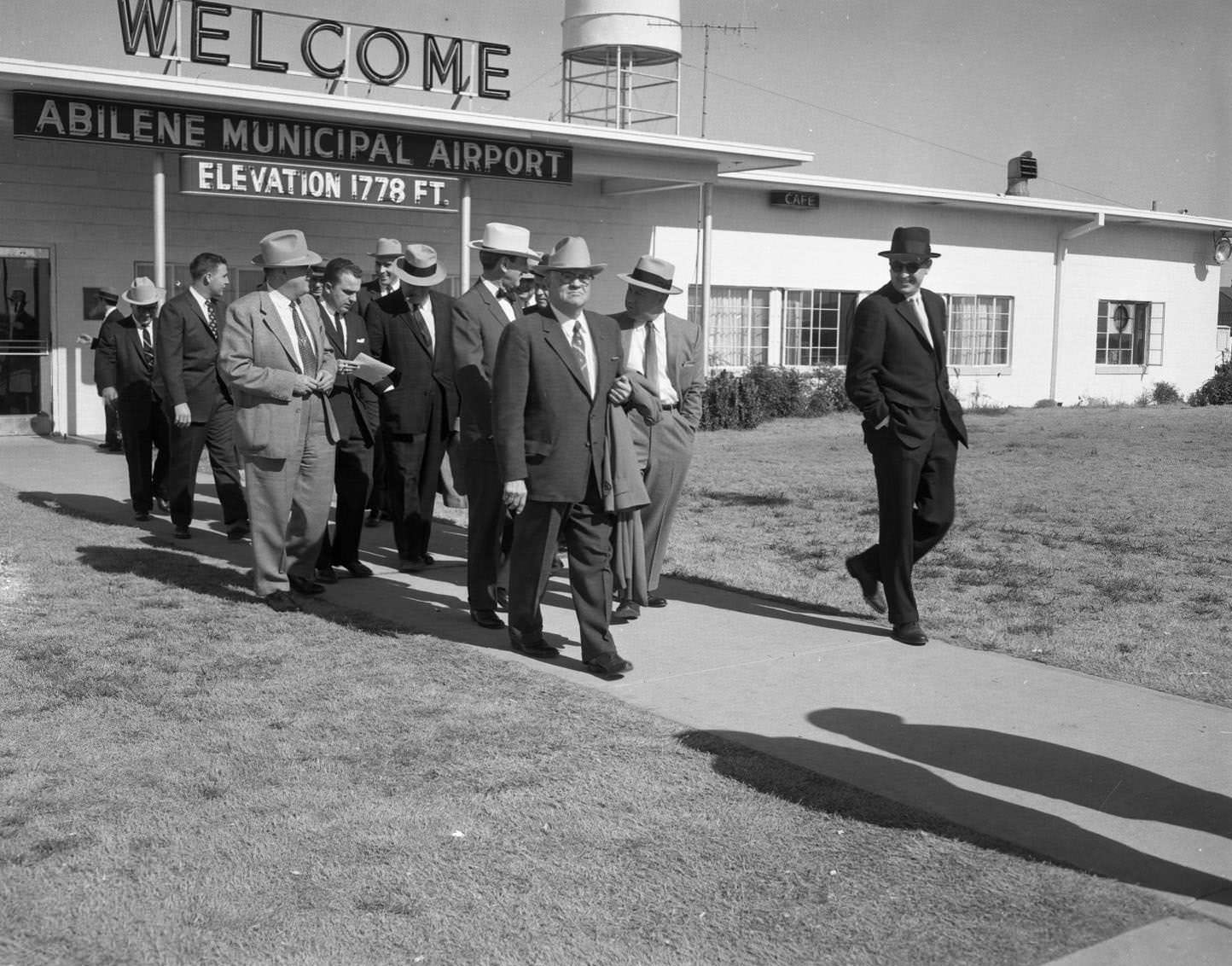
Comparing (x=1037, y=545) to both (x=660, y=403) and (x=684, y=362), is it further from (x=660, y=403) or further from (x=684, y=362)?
(x=660, y=403)

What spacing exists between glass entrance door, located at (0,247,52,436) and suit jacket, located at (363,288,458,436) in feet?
34.2

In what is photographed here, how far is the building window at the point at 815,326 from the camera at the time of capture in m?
24.7

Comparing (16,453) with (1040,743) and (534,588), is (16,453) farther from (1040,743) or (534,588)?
(1040,743)

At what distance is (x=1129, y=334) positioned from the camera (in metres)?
30.3

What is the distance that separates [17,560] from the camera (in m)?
8.90

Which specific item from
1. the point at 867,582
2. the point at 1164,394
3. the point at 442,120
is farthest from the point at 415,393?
the point at 1164,394

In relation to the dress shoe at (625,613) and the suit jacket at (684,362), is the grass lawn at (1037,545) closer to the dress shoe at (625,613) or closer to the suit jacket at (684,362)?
the dress shoe at (625,613)

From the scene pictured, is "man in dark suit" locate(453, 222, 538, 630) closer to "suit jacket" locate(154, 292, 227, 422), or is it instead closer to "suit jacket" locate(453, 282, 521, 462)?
"suit jacket" locate(453, 282, 521, 462)

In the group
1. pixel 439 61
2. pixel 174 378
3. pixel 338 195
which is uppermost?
pixel 439 61

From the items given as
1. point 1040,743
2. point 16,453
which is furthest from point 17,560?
point 16,453

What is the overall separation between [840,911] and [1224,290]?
64.8m

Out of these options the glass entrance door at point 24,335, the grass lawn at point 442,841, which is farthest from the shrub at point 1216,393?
the grass lawn at point 442,841

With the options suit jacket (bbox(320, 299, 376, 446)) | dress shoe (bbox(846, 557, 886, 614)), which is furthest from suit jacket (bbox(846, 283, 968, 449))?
suit jacket (bbox(320, 299, 376, 446))

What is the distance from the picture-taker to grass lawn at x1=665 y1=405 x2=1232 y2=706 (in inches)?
277
